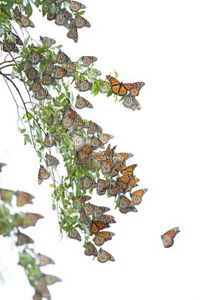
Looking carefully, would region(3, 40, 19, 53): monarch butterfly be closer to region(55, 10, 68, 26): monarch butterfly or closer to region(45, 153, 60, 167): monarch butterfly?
region(55, 10, 68, 26): monarch butterfly

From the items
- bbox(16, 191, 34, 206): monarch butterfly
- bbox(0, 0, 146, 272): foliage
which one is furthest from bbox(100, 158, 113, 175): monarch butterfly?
bbox(16, 191, 34, 206): monarch butterfly

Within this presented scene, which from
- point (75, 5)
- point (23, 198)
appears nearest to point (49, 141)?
point (75, 5)

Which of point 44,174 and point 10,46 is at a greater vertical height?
point 10,46

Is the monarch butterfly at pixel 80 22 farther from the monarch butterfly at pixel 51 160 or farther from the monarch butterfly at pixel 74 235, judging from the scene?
the monarch butterfly at pixel 74 235

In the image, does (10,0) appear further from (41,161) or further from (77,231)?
(77,231)

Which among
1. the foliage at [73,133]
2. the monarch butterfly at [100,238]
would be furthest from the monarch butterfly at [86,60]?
the monarch butterfly at [100,238]

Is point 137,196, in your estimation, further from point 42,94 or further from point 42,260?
point 42,260

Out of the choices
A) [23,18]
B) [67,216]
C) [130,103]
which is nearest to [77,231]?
[67,216]
